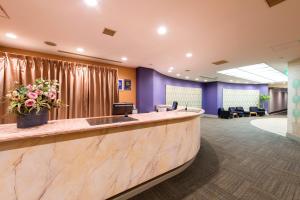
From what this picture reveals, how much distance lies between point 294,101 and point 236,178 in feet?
14.7

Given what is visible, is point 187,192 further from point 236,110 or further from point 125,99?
point 236,110

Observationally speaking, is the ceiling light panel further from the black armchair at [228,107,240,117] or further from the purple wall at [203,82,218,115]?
the black armchair at [228,107,240,117]

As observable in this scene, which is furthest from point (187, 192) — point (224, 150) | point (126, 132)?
point (224, 150)

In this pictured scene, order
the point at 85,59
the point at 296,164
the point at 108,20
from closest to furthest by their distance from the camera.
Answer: the point at 108,20, the point at 296,164, the point at 85,59

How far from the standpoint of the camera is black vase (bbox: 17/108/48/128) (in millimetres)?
1436

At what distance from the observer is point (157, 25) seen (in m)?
2.60

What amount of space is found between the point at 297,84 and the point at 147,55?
5291 millimetres

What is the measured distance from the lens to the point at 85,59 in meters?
4.82

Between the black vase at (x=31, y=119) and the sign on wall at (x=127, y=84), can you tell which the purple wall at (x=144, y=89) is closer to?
the sign on wall at (x=127, y=84)

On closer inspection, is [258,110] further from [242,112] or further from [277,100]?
[277,100]

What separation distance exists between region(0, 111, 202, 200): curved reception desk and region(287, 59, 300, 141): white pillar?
4.93 meters

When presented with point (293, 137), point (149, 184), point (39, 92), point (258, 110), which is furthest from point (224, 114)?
point (39, 92)

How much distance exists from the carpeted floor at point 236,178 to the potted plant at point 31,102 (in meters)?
1.67

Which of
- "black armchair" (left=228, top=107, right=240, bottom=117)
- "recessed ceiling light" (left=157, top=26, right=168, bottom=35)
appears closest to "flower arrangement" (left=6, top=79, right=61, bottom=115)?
"recessed ceiling light" (left=157, top=26, right=168, bottom=35)
